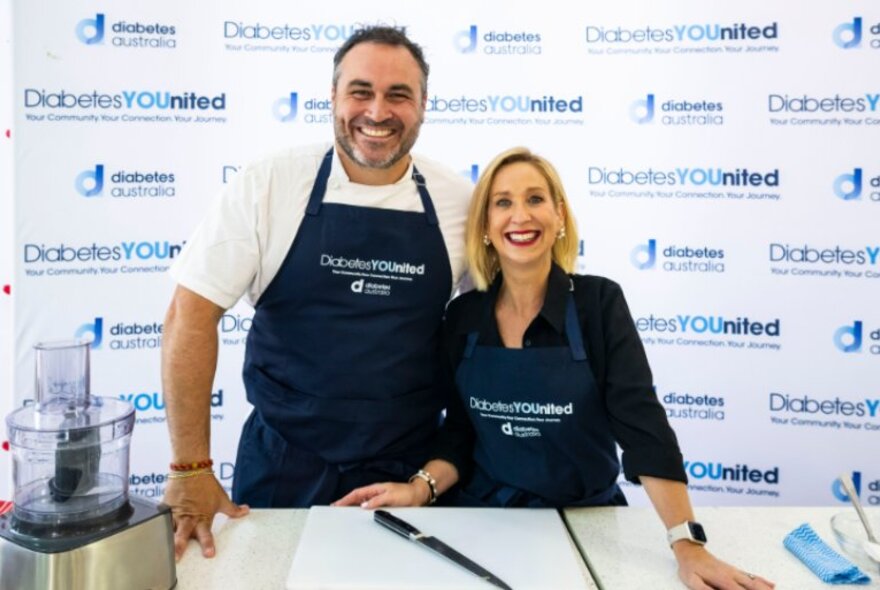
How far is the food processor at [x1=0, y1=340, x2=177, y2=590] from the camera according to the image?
36.9 inches

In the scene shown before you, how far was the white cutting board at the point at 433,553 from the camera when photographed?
3.44 ft

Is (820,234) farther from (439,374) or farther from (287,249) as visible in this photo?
(287,249)

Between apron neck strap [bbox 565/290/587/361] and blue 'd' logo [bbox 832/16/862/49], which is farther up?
blue 'd' logo [bbox 832/16/862/49]

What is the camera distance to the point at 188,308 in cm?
165

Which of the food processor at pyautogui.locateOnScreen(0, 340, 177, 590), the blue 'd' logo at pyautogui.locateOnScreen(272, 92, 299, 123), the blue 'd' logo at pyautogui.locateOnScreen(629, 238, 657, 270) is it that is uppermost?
the blue 'd' logo at pyautogui.locateOnScreen(272, 92, 299, 123)

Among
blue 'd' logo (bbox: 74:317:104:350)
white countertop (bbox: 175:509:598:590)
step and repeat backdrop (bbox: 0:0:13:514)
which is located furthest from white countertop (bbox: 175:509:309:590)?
step and repeat backdrop (bbox: 0:0:13:514)

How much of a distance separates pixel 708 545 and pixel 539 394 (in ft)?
1.41

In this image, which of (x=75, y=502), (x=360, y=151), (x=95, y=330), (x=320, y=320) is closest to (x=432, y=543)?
(x=75, y=502)

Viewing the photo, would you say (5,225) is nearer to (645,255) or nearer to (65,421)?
(65,421)

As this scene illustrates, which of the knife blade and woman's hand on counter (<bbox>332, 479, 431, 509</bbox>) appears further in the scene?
woman's hand on counter (<bbox>332, 479, 431, 509</bbox>)

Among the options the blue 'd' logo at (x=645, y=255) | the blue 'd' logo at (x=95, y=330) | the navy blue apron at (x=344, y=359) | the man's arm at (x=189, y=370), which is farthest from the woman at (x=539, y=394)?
the blue 'd' logo at (x=95, y=330)

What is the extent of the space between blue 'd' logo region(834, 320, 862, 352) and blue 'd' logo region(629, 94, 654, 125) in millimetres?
1168

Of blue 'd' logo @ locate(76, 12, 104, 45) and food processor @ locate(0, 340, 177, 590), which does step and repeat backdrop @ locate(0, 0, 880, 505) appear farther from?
food processor @ locate(0, 340, 177, 590)

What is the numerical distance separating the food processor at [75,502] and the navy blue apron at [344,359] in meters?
0.59
